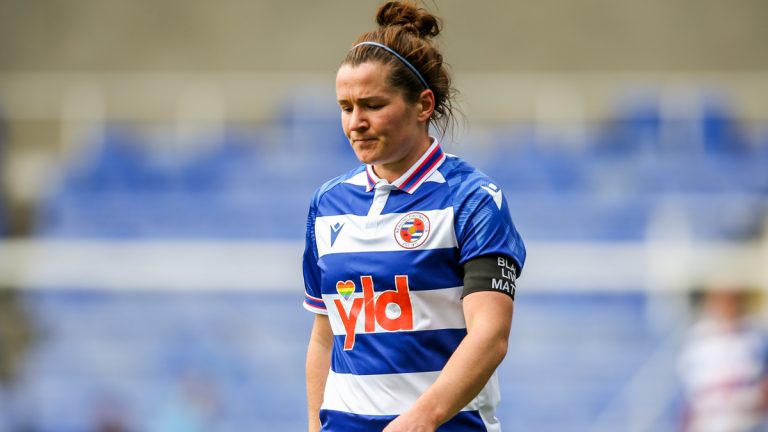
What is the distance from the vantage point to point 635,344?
1040 cm

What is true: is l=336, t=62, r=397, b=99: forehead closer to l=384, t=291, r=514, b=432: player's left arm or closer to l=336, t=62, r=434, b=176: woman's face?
l=336, t=62, r=434, b=176: woman's face

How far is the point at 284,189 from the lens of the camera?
39.8 feet

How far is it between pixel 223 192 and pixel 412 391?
9.33 metres

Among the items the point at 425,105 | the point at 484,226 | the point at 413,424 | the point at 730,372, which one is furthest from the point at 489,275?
the point at 730,372

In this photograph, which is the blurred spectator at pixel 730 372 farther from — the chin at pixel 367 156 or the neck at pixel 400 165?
the chin at pixel 367 156

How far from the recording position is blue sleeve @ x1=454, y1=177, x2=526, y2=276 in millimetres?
2916

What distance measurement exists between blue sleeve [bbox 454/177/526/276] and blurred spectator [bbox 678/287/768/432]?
5.32 m

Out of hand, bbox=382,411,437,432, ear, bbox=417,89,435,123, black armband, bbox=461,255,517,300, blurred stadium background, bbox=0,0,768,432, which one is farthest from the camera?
blurred stadium background, bbox=0,0,768,432

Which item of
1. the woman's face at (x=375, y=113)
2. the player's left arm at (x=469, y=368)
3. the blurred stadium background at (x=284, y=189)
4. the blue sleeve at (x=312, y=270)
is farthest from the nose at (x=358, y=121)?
the blurred stadium background at (x=284, y=189)

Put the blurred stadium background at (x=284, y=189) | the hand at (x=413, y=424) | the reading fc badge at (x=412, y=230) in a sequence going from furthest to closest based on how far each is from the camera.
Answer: the blurred stadium background at (x=284, y=189)
the reading fc badge at (x=412, y=230)
the hand at (x=413, y=424)

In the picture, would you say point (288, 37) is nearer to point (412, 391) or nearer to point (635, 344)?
point (635, 344)

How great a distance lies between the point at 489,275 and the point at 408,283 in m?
0.22

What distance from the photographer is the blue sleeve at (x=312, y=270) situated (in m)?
3.32

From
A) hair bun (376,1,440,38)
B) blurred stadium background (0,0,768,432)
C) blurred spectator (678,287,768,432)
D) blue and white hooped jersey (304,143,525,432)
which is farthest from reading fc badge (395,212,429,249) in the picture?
blurred stadium background (0,0,768,432)
